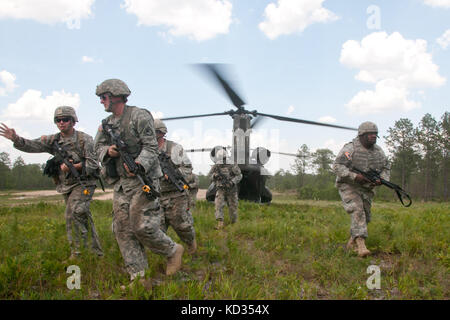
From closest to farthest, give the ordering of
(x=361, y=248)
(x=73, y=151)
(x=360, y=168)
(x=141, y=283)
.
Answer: (x=141, y=283) < (x=73, y=151) < (x=361, y=248) < (x=360, y=168)

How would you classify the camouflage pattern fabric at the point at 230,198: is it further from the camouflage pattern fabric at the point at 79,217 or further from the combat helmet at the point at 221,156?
the camouflage pattern fabric at the point at 79,217

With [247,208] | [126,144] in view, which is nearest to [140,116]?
[126,144]

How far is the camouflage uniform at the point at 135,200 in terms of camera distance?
3528mm

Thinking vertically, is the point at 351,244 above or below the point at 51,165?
below

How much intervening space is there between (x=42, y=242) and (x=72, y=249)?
4.17 ft

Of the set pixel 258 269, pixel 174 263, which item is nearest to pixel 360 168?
pixel 258 269

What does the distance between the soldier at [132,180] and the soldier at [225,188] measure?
4379 millimetres

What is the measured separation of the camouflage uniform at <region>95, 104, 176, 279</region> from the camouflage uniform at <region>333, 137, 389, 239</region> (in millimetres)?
3093

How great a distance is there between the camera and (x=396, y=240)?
17.6 feet

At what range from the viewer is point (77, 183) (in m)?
4.75

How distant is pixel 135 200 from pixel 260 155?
919cm

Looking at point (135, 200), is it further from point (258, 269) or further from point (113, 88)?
point (258, 269)

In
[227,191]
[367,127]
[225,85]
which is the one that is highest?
[225,85]

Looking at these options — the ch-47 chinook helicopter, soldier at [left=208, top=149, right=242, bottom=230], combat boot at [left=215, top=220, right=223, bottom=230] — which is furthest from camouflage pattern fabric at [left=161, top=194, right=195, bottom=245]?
the ch-47 chinook helicopter
